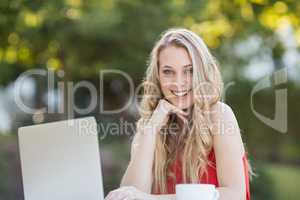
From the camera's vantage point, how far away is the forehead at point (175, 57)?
224 centimetres

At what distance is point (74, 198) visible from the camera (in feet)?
7.13

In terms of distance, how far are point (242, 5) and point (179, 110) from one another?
3.89m

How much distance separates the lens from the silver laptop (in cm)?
209

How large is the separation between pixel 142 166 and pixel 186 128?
0.25 metres

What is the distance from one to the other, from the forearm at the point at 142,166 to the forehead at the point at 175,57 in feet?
0.94

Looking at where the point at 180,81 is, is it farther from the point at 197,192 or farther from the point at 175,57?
the point at 197,192

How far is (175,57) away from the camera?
7.43 ft

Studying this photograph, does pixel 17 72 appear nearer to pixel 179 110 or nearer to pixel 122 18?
pixel 122 18

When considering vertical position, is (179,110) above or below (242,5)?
below

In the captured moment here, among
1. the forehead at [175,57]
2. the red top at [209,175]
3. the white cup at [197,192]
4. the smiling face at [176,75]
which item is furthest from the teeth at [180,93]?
the white cup at [197,192]

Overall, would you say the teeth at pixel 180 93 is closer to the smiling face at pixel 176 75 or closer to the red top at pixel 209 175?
the smiling face at pixel 176 75

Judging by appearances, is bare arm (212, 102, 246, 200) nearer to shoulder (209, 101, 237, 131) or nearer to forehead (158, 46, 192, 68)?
shoulder (209, 101, 237, 131)

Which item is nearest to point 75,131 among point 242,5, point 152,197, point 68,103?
point 152,197

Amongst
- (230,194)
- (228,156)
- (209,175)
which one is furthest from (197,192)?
(209,175)
